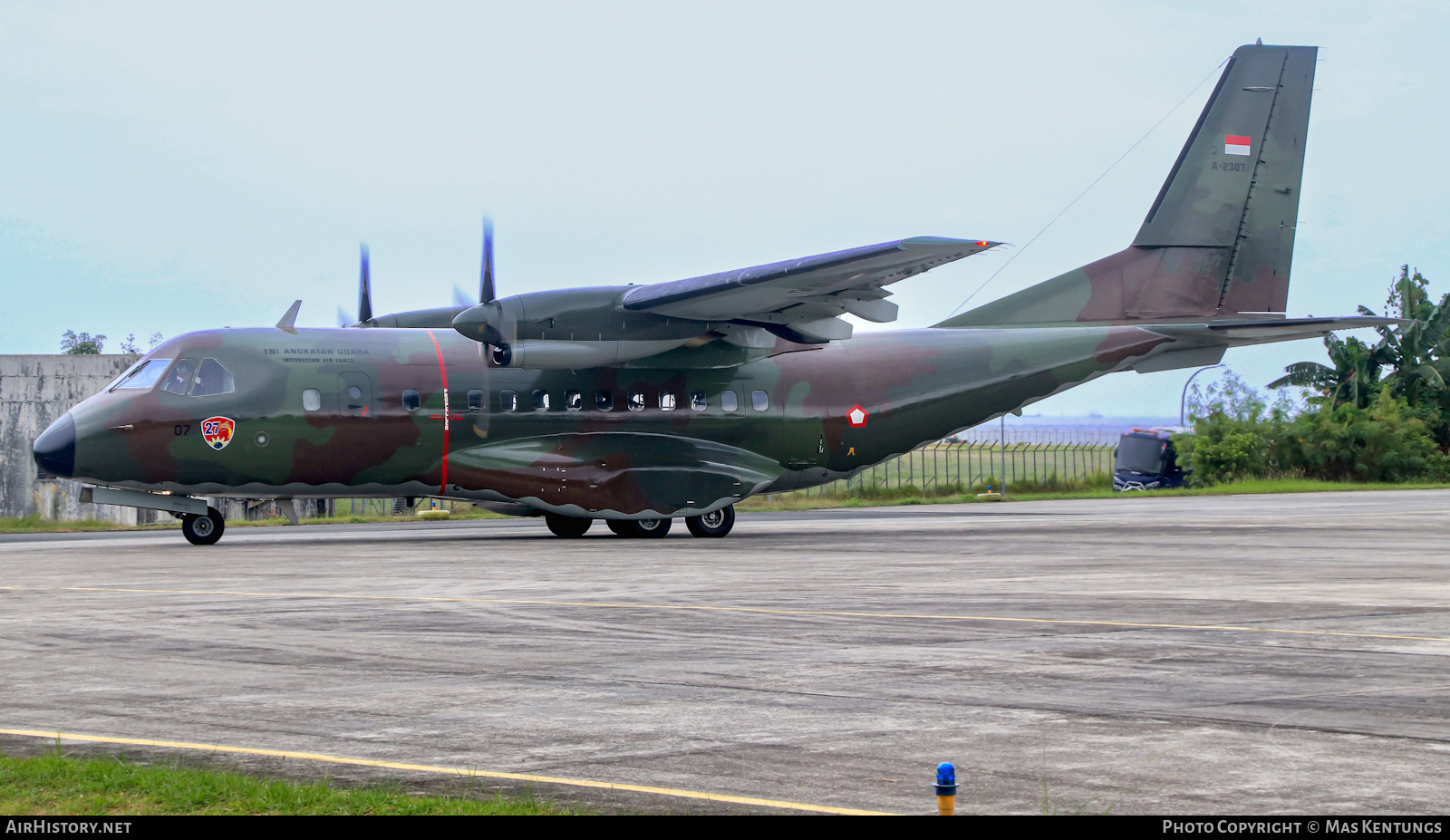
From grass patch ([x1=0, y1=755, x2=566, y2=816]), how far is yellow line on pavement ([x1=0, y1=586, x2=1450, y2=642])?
6452mm

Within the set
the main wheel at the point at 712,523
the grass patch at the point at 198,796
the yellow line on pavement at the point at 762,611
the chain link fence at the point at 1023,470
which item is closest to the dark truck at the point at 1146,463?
the chain link fence at the point at 1023,470

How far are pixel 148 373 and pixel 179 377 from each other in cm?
58

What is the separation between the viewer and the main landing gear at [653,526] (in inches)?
930

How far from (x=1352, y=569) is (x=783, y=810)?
12.7 m

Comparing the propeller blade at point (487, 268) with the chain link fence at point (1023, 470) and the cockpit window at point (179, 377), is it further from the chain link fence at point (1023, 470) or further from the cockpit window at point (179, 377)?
the chain link fence at point (1023, 470)

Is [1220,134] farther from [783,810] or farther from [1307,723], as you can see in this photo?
[783,810]

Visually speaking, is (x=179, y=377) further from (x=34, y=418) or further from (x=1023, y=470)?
(x=1023, y=470)

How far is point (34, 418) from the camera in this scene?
36.0 m

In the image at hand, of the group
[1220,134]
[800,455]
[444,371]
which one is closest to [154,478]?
[444,371]

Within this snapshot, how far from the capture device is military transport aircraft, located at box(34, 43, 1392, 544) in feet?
68.3

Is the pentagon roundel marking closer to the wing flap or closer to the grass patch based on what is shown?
the wing flap

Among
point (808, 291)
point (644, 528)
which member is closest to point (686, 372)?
point (644, 528)

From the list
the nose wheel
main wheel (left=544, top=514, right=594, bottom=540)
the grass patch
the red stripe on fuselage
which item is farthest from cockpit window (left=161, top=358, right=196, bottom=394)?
the grass patch

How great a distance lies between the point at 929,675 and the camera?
8.34m
